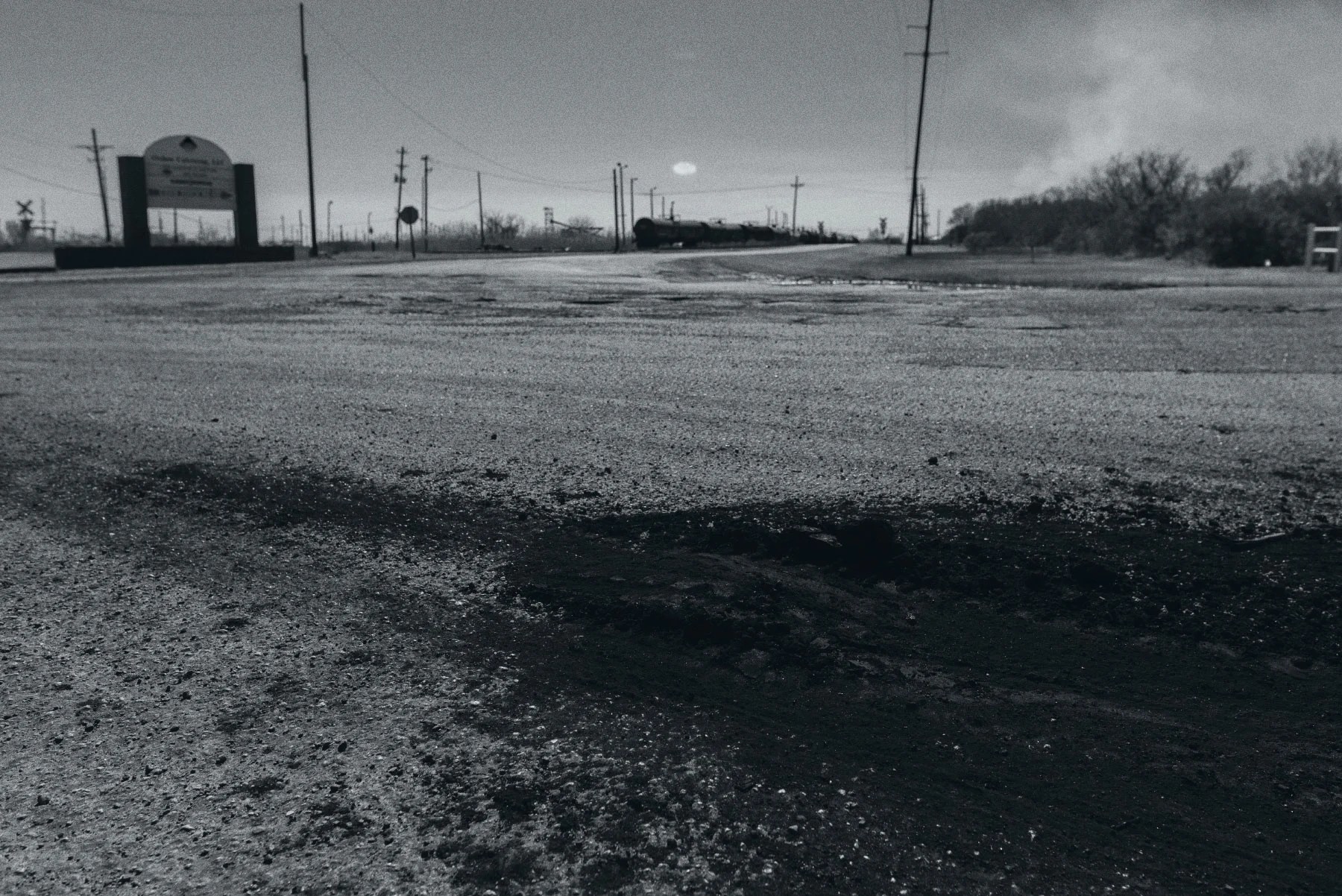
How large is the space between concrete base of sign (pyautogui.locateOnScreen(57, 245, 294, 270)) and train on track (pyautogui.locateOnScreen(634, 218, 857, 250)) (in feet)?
99.5

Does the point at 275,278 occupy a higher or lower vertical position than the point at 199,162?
lower

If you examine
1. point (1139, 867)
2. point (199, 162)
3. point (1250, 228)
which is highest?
point (199, 162)

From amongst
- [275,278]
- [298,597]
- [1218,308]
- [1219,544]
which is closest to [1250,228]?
[1218,308]

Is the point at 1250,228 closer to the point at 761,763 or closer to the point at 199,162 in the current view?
the point at 761,763

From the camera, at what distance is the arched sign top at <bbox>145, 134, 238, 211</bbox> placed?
35938 millimetres

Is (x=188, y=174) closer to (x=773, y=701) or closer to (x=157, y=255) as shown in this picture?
(x=157, y=255)

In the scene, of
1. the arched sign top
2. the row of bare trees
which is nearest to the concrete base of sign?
the arched sign top

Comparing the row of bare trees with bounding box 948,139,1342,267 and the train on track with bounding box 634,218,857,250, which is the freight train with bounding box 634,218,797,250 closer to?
the train on track with bounding box 634,218,857,250

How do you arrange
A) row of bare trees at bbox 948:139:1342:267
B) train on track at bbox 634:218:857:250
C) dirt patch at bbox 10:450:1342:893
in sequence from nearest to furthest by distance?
dirt patch at bbox 10:450:1342:893 → row of bare trees at bbox 948:139:1342:267 → train on track at bbox 634:218:857:250

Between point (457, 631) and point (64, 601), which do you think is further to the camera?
point (64, 601)

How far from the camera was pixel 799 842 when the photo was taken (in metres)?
1.63

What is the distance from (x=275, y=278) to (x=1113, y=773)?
62.5 ft

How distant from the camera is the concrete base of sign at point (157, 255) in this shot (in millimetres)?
30984

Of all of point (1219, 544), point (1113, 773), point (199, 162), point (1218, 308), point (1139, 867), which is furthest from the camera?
point (199, 162)
